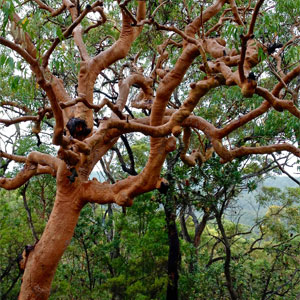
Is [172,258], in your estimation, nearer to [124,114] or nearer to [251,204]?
[124,114]

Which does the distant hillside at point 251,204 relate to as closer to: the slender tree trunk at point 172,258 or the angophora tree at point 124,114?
the slender tree trunk at point 172,258

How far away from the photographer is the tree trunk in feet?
11.2

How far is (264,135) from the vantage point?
192 inches

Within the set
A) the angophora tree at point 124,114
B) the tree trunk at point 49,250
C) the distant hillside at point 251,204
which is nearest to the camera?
the angophora tree at point 124,114

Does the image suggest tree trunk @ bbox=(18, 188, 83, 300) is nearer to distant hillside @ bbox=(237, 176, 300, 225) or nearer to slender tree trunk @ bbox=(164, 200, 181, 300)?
slender tree trunk @ bbox=(164, 200, 181, 300)

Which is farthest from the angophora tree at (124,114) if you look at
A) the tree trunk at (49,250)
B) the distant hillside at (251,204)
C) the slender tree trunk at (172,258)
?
the distant hillside at (251,204)

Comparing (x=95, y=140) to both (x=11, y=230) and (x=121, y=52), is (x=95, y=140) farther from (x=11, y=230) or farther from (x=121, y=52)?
(x=11, y=230)

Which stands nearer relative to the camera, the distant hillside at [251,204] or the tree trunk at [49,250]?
the tree trunk at [49,250]

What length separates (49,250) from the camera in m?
3.45

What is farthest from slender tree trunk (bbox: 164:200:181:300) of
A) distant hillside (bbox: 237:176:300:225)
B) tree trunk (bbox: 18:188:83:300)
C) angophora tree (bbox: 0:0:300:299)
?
tree trunk (bbox: 18:188:83:300)

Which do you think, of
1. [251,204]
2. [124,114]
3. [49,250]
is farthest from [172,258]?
[251,204]

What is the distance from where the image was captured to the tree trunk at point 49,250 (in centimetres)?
A: 342

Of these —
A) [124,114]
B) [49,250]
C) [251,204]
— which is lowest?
[49,250]

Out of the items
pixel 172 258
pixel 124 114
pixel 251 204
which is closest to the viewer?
pixel 124 114
